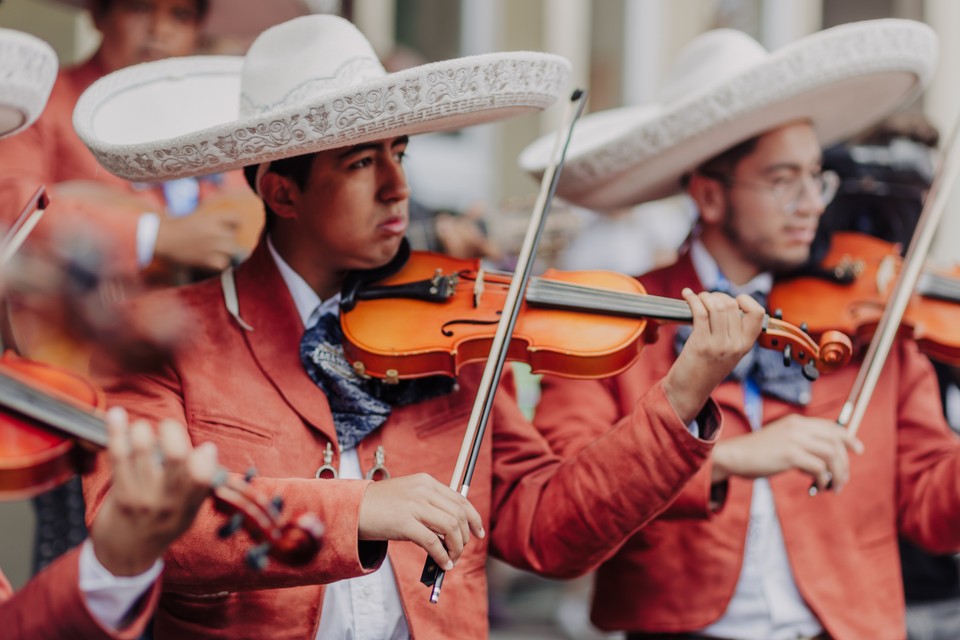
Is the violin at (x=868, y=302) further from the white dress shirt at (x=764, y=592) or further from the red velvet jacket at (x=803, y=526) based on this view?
the white dress shirt at (x=764, y=592)

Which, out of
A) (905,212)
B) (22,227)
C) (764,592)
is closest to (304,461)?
(22,227)

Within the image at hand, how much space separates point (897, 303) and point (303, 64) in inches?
53.7

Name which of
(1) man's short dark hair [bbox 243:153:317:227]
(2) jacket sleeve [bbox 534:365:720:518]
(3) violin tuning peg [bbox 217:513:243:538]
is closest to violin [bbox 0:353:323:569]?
(3) violin tuning peg [bbox 217:513:243:538]

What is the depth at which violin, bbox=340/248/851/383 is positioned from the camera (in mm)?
2338

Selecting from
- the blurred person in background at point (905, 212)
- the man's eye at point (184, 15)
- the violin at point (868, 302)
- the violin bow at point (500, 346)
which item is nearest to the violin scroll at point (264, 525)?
the violin bow at point (500, 346)

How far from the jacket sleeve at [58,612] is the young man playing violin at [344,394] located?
421 mm

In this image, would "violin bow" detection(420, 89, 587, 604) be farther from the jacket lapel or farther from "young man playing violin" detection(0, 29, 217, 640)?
"young man playing violin" detection(0, 29, 217, 640)

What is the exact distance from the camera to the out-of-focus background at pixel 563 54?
4.53 meters

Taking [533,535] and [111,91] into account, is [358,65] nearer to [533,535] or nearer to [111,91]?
[111,91]

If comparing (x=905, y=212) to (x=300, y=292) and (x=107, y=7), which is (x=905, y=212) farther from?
(x=107, y=7)

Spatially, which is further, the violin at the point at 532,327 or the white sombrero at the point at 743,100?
the white sombrero at the point at 743,100

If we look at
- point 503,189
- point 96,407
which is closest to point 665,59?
point 503,189

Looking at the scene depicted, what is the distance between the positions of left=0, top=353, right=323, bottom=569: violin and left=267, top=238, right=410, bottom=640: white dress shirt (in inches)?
30.4

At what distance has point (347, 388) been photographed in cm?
242
